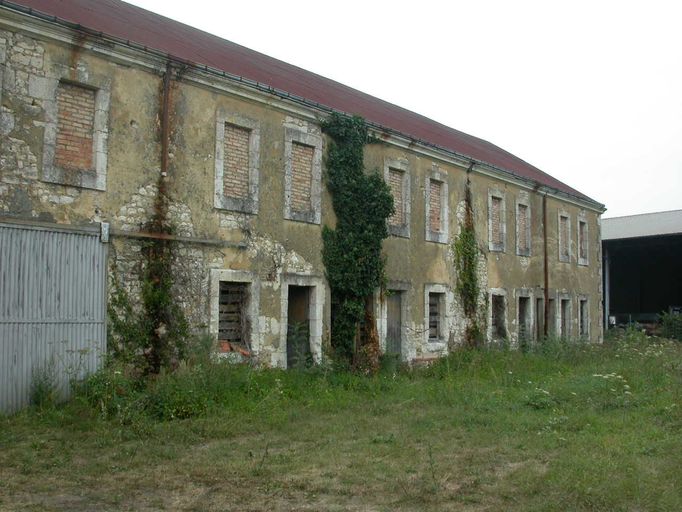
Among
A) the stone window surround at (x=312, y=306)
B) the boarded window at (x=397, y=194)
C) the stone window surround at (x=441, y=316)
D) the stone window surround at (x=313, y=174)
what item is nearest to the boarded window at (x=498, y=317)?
the stone window surround at (x=441, y=316)

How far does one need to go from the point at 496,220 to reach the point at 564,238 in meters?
4.83

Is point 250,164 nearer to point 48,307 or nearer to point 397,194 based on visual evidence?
point 48,307

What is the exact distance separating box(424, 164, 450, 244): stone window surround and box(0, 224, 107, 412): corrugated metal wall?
352 inches

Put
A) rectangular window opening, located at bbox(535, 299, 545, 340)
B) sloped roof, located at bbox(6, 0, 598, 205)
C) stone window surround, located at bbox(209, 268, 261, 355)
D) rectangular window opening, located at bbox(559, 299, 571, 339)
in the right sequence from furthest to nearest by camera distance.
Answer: rectangular window opening, located at bbox(559, 299, 571, 339), rectangular window opening, located at bbox(535, 299, 545, 340), stone window surround, located at bbox(209, 268, 261, 355), sloped roof, located at bbox(6, 0, 598, 205)

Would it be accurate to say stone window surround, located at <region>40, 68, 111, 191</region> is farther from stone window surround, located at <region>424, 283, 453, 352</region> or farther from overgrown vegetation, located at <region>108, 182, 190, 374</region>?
stone window surround, located at <region>424, 283, 453, 352</region>

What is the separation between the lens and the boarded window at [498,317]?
21.0 m

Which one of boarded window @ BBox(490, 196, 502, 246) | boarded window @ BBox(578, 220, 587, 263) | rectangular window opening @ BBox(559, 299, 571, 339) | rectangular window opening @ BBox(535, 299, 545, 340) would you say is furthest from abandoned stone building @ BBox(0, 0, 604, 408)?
boarded window @ BBox(578, 220, 587, 263)

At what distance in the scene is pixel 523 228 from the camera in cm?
2261

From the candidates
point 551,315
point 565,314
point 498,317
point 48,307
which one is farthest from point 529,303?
point 48,307

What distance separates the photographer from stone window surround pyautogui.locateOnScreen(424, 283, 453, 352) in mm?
17745

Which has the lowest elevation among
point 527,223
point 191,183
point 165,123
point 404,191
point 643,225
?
point 191,183

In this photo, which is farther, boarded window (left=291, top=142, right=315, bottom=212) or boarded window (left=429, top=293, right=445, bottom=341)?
boarded window (left=429, top=293, right=445, bottom=341)

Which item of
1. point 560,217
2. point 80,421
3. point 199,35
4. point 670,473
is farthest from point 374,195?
point 560,217

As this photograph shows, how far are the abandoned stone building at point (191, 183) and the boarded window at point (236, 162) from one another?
0.03 m
